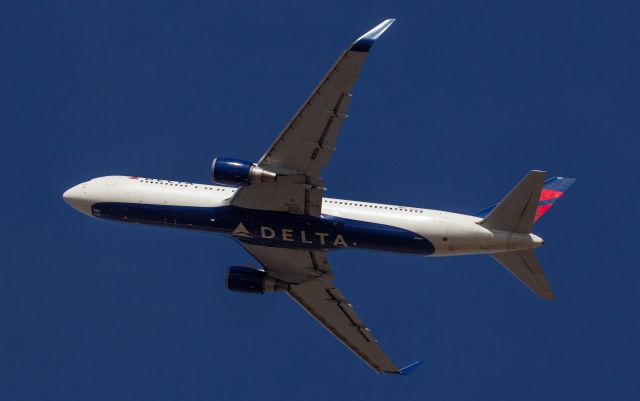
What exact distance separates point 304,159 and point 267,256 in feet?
36.9

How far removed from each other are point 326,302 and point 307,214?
10037mm

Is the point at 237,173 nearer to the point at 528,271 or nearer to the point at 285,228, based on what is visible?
the point at 285,228

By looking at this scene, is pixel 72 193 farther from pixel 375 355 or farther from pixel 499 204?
pixel 499 204

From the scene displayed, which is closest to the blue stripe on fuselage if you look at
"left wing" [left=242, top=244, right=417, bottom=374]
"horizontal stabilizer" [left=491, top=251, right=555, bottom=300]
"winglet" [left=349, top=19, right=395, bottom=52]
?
"left wing" [left=242, top=244, right=417, bottom=374]

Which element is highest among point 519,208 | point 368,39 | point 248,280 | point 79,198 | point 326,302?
point 368,39

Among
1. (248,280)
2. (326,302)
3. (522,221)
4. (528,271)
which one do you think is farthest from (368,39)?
(326,302)

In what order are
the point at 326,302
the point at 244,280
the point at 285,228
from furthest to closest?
the point at 326,302
the point at 244,280
the point at 285,228

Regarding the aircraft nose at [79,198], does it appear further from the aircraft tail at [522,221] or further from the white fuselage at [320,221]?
the aircraft tail at [522,221]

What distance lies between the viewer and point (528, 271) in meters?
66.1

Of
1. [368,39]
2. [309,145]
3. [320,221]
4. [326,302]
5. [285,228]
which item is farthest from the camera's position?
[326,302]

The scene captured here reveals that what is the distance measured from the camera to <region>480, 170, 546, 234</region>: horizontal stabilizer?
62.5 meters

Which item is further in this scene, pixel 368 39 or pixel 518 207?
pixel 518 207

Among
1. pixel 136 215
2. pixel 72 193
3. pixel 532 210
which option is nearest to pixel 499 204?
pixel 532 210

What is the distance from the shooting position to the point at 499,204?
210 ft
